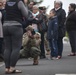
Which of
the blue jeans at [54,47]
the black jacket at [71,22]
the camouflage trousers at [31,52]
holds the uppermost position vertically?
the black jacket at [71,22]

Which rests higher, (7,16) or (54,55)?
(7,16)

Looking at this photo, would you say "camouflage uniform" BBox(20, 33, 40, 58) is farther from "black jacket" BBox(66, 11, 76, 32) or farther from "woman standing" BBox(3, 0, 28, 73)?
"black jacket" BBox(66, 11, 76, 32)

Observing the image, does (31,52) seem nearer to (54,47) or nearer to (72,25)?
(54,47)

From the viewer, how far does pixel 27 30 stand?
13516 millimetres

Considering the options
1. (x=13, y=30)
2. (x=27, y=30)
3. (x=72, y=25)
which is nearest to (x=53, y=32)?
(x=72, y=25)

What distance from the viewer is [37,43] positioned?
14.3 m

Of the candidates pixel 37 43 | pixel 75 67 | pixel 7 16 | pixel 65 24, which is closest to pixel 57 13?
pixel 65 24

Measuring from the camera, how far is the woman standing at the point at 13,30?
11.7 meters

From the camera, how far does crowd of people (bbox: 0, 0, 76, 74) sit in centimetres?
1177

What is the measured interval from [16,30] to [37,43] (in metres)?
2.64

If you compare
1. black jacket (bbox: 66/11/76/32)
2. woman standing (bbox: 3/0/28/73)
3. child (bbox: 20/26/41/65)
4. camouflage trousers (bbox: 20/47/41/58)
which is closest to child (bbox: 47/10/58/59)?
black jacket (bbox: 66/11/76/32)

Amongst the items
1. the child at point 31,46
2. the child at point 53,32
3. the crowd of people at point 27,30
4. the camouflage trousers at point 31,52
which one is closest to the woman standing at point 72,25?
the crowd of people at point 27,30

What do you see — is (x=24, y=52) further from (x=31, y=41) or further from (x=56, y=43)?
(x=56, y=43)

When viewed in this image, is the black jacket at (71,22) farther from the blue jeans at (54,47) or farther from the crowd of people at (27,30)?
the blue jeans at (54,47)
